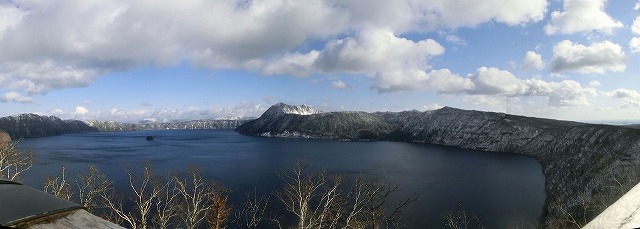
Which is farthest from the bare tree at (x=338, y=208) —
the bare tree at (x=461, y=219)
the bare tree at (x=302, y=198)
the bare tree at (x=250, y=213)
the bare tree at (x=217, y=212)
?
the bare tree at (x=461, y=219)

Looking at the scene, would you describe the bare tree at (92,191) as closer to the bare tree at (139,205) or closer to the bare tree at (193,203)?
the bare tree at (139,205)

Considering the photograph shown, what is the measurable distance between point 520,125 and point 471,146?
2523 centimetres

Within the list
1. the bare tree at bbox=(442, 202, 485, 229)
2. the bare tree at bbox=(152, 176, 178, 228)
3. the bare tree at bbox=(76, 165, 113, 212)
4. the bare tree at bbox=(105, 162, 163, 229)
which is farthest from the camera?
the bare tree at bbox=(442, 202, 485, 229)

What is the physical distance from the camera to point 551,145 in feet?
435

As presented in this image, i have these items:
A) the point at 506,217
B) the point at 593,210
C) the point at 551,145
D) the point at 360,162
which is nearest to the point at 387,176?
the point at 360,162

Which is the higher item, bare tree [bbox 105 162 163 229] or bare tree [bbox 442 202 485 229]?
bare tree [bbox 105 162 163 229]

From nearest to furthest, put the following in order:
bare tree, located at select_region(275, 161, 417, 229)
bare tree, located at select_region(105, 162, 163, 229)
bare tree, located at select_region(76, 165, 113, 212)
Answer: bare tree, located at select_region(105, 162, 163, 229) < bare tree, located at select_region(275, 161, 417, 229) < bare tree, located at select_region(76, 165, 113, 212)

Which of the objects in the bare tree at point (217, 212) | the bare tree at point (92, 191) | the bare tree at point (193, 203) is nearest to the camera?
the bare tree at point (217, 212)

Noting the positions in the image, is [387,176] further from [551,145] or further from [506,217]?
[551,145]

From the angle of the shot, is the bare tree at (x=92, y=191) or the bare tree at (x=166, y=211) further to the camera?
the bare tree at (x=92, y=191)

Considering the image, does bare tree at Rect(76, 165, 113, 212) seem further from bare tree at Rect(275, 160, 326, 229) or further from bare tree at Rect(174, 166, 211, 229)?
bare tree at Rect(275, 160, 326, 229)

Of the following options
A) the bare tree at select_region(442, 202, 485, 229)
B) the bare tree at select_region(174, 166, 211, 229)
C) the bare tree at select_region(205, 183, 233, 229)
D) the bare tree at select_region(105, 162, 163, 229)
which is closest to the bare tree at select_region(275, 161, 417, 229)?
the bare tree at select_region(205, 183, 233, 229)

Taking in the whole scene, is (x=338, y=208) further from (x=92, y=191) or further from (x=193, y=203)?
(x=92, y=191)

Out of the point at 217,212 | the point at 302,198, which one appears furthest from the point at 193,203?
the point at 217,212
